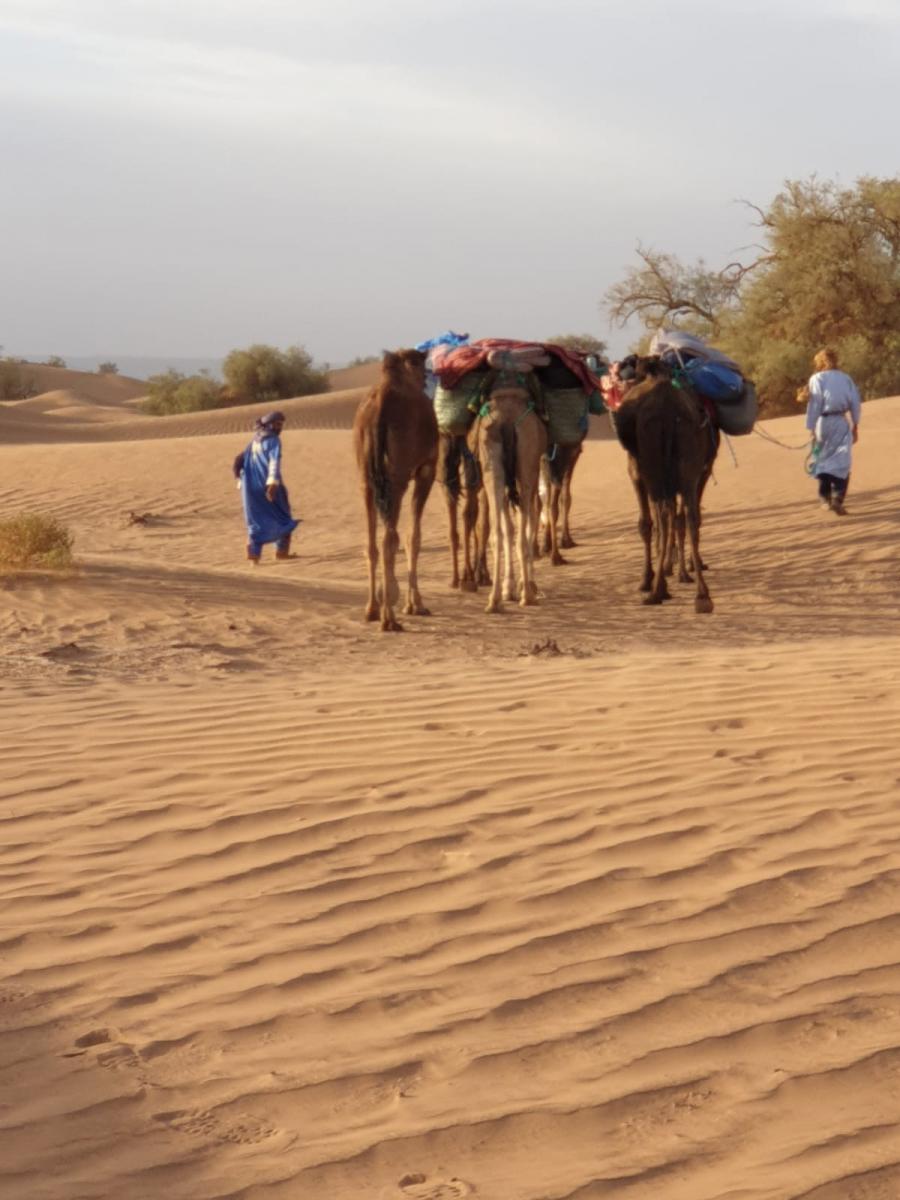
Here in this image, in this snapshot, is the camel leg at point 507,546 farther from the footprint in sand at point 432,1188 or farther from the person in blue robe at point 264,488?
the footprint in sand at point 432,1188

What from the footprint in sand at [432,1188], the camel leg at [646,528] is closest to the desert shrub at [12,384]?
the camel leg at [646,528]

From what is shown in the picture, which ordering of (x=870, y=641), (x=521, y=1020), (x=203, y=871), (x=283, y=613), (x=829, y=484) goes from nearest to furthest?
1. (x=521, y=1020)
2. (x=203, y=871)
3. (x=870, y=641)
4. (x=283, y=613)
5. (x=829, y=484)

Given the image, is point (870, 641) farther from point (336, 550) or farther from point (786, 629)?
point (336, 550)

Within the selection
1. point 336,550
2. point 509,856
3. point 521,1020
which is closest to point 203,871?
point 509,856

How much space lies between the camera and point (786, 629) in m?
12.3

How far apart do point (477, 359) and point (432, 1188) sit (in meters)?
10.0

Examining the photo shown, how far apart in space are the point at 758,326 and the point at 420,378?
82.8 feet

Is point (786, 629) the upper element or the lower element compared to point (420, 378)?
lower

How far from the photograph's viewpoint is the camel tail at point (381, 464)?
38.5 ft

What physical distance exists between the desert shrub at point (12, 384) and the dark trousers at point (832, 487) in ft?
132

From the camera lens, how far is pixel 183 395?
49.3 metres

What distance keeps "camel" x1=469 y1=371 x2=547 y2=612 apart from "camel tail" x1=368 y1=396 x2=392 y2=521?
4.25 feet

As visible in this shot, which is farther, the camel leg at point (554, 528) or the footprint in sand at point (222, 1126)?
the camel leg at point (554, 528)

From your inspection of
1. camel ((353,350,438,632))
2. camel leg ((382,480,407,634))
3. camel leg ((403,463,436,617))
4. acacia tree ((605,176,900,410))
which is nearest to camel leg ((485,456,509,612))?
camel leg ((403,463,436,617))
